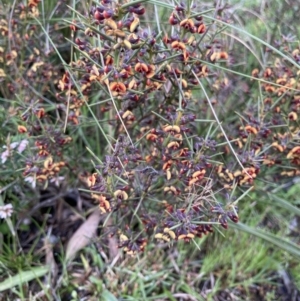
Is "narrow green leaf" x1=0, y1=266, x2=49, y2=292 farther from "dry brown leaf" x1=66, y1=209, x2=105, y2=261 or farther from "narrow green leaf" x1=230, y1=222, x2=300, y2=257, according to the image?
"narrow green leaf" x1=230, y1=222, x2=300, y2=257

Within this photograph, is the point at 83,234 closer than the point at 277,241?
No

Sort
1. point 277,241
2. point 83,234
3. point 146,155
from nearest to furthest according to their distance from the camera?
point 146,155
point 277,241
point 83,234

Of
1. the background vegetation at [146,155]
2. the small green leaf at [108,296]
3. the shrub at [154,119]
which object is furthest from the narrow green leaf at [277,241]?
the small green leaf at [108,296]

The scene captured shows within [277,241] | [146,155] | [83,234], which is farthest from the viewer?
[83,234]

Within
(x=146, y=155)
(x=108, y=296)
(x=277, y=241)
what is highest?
(x=146, y=155)

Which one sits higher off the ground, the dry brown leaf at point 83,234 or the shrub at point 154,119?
the shrub at point 154,119

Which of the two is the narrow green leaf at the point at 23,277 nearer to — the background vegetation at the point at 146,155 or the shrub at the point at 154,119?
the background vegetation at the point at 146,155

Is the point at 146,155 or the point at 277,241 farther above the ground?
the point at 146,155

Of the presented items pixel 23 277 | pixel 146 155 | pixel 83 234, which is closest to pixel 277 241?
pixel 146 155

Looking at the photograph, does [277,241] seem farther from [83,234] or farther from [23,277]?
[23,277]
